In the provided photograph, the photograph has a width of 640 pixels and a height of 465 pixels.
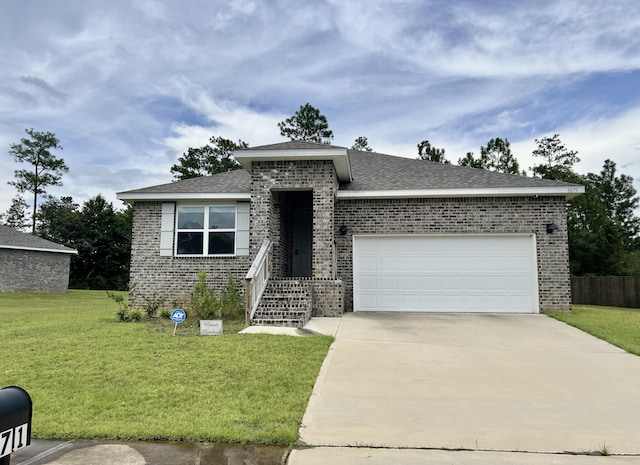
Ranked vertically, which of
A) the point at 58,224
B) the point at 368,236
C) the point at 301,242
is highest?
the point at 58,224

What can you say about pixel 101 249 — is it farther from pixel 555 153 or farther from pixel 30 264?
pixel 555 153

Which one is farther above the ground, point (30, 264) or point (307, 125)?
point (307, 125)

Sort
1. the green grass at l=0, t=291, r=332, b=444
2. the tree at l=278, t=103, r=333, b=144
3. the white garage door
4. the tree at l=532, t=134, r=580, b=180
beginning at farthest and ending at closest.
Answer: the tree at l=532, t=134, r=580, b=180
the tree at l=278, t=103, r=333, b=144
the white garage door
the green grass at l=0, t=291, r=332, b=444

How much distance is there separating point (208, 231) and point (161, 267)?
1735mm

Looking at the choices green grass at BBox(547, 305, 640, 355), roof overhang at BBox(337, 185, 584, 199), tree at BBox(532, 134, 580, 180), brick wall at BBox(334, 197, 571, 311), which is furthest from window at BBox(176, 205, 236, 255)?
tree at BBox(532, 134, 580, 180)

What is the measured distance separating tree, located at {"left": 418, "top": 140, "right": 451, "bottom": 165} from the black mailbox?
2895 cm

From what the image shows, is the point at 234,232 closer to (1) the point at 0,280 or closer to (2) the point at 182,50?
(2) the point at 182,50

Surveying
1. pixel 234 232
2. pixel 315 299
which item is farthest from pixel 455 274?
pixel 234 232

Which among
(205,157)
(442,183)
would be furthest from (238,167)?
(442,183)

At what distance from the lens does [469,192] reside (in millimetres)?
11961

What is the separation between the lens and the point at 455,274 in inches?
471

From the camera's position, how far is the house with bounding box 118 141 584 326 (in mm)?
11344

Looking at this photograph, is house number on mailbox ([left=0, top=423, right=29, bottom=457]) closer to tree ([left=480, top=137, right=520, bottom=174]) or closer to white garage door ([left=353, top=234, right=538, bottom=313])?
white garage door ([left=353, top=234, right=538, bottom=313])

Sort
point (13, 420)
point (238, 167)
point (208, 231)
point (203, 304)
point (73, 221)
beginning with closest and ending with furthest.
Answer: point (13, 420) < point (203, 304) < point (208, 231) < point (238, 167) < point (73, 221)
